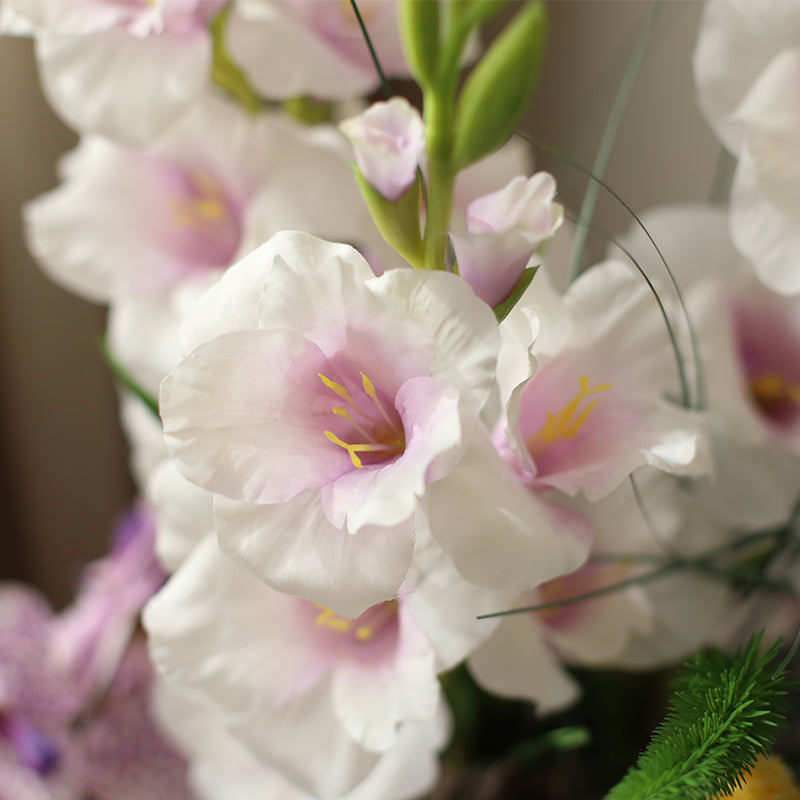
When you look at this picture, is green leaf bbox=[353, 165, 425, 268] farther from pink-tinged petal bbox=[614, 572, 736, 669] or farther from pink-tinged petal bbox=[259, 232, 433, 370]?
pink-tinged petal bbox=[614, 572, 736, 669]

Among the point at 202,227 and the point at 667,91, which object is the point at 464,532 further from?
the point at 667,91

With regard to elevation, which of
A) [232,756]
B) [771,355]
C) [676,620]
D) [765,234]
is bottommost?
[232,756]

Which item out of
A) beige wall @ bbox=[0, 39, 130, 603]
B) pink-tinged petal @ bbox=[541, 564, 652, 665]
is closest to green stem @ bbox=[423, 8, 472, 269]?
pink-tinged petal @ bbox=[541, 564, 652, 665]

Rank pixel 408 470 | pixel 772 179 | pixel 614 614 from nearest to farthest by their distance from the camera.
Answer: pixel 408 470, pixel 772 179, pixel 614 614

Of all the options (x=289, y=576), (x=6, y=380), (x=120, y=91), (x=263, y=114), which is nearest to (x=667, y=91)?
(x=263, y=114)

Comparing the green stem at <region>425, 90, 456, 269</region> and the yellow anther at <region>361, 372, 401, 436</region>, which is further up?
the green stem at <region>425, 90, 456, 269</region>

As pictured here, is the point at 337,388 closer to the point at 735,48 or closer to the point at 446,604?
the point at 446,604

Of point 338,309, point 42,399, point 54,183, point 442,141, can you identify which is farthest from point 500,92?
point 42,399
